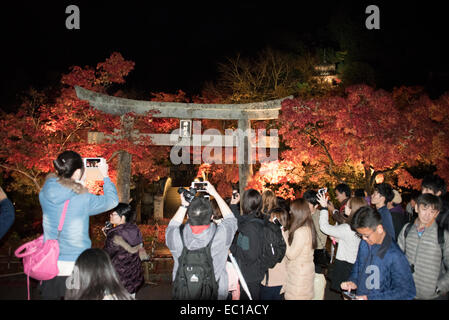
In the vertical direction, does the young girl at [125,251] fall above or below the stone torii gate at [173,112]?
below

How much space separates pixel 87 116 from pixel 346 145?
8048mm

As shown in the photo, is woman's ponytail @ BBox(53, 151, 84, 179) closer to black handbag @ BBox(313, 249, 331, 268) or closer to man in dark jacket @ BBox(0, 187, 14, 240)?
man in dark jacket @ BBox(0, 187, 14, 240)

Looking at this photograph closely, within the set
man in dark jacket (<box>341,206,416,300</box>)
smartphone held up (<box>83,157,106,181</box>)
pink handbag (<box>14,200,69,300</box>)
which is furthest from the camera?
smartphone held up (<box>83,157,106,181</box>)

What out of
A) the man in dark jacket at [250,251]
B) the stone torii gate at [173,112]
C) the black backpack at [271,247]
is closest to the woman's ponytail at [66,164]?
the man in dark jacket at [250,251]

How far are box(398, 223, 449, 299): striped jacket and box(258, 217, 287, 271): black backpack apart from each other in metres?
1.36

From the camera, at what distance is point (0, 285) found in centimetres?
600

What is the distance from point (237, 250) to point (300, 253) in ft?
2.67

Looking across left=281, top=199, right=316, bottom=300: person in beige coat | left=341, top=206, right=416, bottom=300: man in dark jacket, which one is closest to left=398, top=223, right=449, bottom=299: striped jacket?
left=341, top=206, right=416, bottom=300: man in dark jacket

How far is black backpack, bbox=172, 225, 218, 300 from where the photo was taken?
8.95 feet

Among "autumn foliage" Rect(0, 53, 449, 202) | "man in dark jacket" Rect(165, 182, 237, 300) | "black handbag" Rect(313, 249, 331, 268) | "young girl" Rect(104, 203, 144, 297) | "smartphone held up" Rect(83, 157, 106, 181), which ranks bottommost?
"black handbag" Rect(313, 249, 331, 268)

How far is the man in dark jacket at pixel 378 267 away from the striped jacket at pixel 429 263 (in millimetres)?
660

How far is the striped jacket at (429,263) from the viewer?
9.55 feet

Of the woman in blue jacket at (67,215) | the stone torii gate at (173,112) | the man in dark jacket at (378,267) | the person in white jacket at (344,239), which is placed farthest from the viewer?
the stone torii gate at (173,112)

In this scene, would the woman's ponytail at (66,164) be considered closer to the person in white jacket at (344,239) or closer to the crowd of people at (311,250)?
the crowd of people at (311,250)
